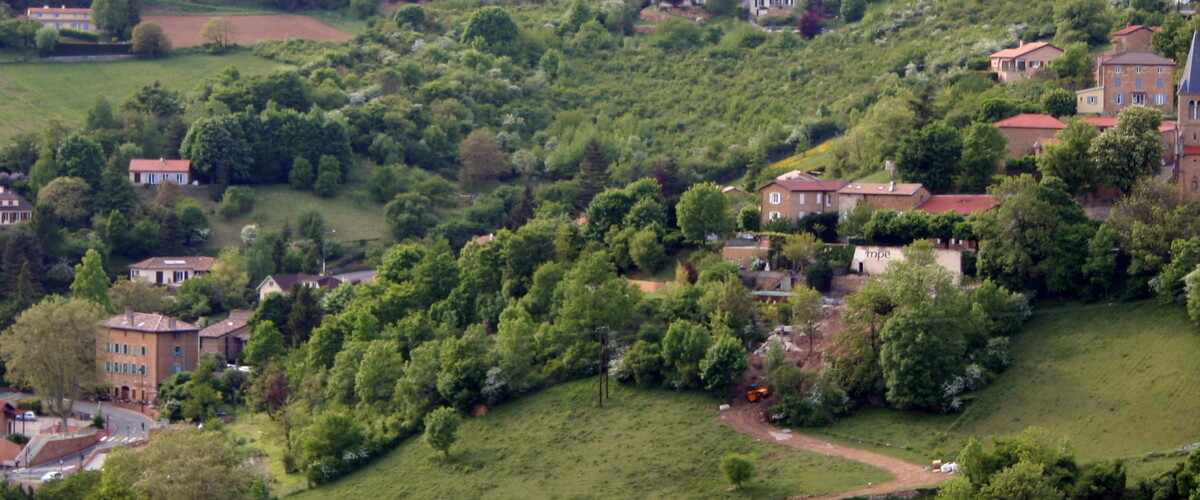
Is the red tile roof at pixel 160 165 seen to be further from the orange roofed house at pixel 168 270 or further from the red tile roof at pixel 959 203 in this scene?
the red tile roof at pixel 959 203

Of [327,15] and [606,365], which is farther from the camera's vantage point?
[327,15]

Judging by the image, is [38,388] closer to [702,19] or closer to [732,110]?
[732,110]

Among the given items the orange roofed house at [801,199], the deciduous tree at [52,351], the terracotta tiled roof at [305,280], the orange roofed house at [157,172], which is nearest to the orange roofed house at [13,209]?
the orange roofed house at [157,172]

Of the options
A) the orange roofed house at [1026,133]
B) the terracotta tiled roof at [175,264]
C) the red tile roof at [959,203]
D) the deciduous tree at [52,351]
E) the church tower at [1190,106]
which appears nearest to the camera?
the red tile roof at [959,203]

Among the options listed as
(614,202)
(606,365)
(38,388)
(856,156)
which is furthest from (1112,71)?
(38,388)

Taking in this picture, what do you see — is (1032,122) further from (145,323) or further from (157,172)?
(157,172)

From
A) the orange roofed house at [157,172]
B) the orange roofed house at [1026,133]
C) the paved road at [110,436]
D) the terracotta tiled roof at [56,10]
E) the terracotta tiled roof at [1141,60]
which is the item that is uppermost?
the terracotta tiled roof at [56,10]

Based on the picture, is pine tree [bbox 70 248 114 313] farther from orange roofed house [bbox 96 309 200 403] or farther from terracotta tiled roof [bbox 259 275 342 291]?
terracotta tiled roof [bbox 259 275 342 291]
